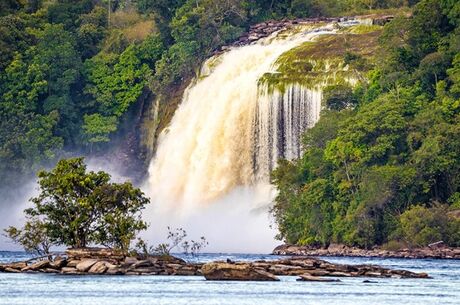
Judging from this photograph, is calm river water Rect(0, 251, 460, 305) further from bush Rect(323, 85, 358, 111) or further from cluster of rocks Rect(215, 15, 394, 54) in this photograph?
cluster of rocks Rect(215, 15, 394, 54)

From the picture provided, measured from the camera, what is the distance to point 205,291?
8619cm

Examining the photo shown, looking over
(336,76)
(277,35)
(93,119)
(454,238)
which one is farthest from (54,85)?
(454,238)

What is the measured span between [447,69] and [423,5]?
209 inches

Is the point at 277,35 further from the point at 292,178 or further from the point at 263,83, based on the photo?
the point at 292,178

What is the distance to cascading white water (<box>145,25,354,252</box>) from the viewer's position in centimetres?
13788

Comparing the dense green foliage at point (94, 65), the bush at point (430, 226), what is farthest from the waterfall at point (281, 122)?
the dense green foliage at point (94, 65)

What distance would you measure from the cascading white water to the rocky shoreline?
4063cm

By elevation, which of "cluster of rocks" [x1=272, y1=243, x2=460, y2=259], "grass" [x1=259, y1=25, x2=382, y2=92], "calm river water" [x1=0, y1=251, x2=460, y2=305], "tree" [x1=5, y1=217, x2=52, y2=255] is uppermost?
"grass" [x1=259, y1=25, x2=382, y2=92]

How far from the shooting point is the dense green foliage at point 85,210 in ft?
319

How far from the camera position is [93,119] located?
161500 millimetres

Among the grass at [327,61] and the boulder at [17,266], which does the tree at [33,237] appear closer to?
the boulder at [17,266]

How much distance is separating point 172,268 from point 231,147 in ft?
155

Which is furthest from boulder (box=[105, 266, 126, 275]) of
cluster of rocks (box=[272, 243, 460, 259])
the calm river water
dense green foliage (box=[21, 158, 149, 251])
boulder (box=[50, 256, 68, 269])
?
cluster of rocks (box=[272, 243, 460, 259])

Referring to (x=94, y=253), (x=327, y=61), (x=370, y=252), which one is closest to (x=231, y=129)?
(x=327, y=61)
